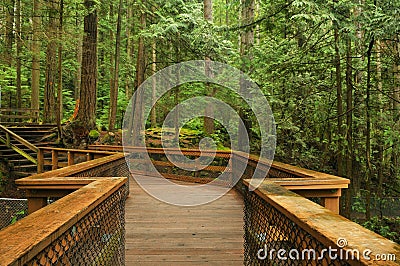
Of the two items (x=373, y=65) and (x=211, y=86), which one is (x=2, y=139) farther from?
(x=373, y=65)

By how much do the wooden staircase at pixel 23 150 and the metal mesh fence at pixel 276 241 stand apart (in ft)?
31.0

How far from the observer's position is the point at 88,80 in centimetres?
1089

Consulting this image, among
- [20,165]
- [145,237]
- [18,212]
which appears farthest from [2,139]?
[145,237]

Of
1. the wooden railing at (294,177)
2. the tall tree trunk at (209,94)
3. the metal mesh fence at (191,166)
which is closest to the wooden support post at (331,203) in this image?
the wooden railing at (294,177)

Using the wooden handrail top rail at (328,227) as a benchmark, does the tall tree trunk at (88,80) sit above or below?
above

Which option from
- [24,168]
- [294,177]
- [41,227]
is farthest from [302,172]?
[24,168]

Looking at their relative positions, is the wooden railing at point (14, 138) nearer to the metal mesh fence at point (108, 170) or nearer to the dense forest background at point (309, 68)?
the dense forest background at point (309, 68)

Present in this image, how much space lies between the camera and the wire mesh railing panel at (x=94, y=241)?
4.73ft

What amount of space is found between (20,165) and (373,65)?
34.9 ft

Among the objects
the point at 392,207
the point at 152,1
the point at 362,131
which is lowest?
the point at 392,207

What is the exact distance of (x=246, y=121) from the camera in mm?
9742

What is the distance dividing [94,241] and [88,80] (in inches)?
376

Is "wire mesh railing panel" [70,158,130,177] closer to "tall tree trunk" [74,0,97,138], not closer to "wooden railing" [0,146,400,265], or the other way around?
"wooden railing" [0,146,400,265]

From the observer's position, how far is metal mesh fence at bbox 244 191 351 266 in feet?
4.78
